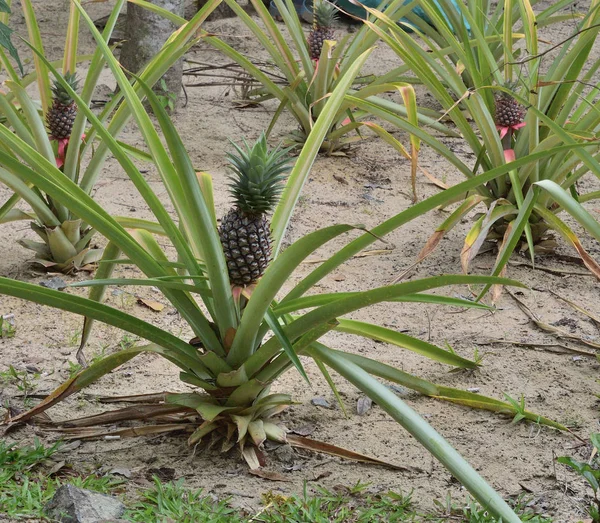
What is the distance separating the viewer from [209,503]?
1714 millimetres

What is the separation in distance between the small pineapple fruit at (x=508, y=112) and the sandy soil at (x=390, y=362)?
515 mm

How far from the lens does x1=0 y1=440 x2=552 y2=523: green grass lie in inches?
64.2

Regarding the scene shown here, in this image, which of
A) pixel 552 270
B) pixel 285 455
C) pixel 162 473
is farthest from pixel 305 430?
pixel 552 270

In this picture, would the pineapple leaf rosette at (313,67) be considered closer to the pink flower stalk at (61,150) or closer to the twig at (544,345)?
the pink flower stalk at (61,150)

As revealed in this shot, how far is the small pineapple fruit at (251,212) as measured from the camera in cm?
165

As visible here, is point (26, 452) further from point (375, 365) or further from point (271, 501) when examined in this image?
point (375, 365)

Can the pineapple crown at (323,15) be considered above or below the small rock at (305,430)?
above

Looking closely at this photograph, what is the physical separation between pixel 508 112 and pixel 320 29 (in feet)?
4.67

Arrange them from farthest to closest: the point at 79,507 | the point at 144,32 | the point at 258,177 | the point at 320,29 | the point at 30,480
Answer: the point at 144,32 → the point at 320,29 → the point at 30,480 → the point at 258,177 → the point at 79,507

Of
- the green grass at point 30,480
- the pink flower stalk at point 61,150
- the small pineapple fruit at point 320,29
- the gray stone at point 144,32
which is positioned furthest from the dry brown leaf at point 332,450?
the gray stone at point 144,32

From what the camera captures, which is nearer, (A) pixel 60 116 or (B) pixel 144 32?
(A) pixel 60 116

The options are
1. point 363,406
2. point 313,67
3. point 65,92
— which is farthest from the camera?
point 313,67

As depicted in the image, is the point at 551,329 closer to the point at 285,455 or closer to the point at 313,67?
the point at 285,455

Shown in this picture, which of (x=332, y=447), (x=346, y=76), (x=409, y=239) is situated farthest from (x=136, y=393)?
(x=409, y=239)
